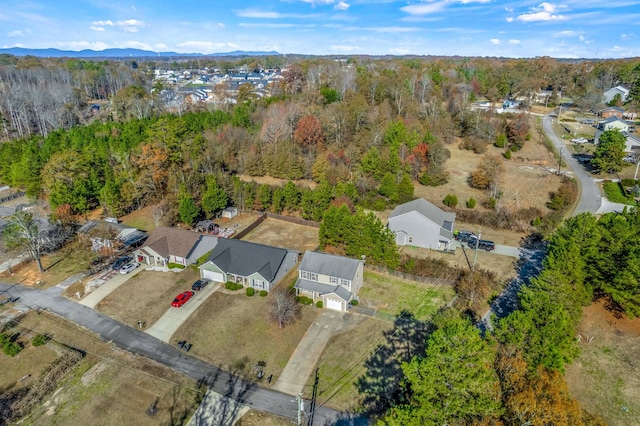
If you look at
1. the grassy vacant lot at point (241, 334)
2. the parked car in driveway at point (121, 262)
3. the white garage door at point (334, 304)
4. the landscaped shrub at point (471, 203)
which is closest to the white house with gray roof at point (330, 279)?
the white garage door at point (334, 304)

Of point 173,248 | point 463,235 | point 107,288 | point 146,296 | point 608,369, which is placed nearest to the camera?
point 608,369

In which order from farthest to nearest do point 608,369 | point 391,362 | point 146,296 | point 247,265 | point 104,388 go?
point 247,265 → point 146,296 → point 391,362 → point 608,369 → point 104,388

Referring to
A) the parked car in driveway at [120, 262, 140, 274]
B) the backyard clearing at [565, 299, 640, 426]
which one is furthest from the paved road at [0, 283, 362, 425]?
the backyard clearing at [565, 299, 640, 426]

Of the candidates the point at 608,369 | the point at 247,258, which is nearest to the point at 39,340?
the point at 247,258

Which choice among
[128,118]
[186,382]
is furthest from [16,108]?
Answer: [186,382]

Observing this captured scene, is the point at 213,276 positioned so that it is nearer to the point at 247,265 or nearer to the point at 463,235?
the point at 247,265

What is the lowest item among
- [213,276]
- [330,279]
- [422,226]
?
[213,276]
